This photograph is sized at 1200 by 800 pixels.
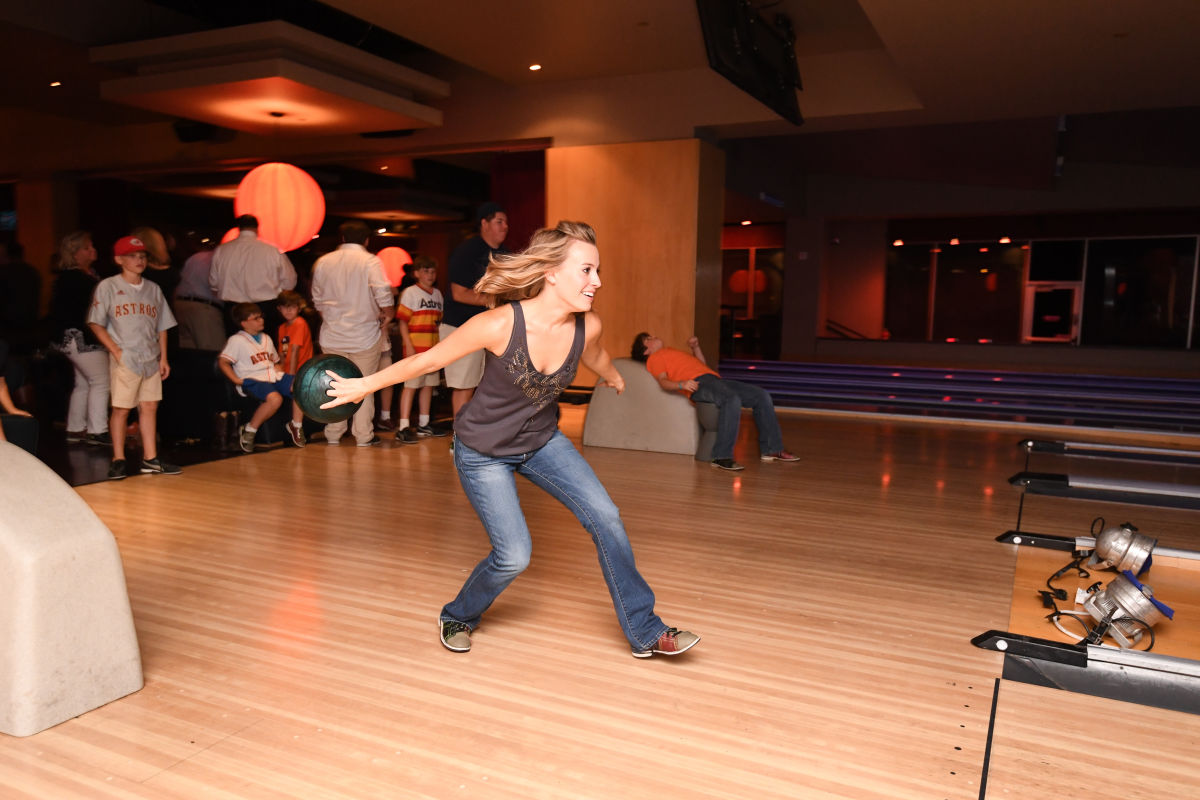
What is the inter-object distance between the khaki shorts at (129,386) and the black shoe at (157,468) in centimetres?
39

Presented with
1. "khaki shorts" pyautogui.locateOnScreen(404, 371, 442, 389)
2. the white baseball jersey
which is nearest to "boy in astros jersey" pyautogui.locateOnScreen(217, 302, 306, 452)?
the white baseball jersey

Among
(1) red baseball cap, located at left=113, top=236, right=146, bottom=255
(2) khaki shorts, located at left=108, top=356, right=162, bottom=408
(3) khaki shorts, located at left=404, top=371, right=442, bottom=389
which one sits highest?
(1) red baseball cap, located at left=113, top=236, right=146, bottom=255

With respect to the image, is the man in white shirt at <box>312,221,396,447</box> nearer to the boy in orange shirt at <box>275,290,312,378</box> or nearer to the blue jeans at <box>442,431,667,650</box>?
the boy in orange shirt at <box>275,290,312,378</box>

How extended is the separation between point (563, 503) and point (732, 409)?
3636 millimetres

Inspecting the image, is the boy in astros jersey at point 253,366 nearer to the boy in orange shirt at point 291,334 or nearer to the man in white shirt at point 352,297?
the boy in orange shirt at point 291,334

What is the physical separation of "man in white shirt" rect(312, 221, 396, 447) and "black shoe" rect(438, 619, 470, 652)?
3675mm

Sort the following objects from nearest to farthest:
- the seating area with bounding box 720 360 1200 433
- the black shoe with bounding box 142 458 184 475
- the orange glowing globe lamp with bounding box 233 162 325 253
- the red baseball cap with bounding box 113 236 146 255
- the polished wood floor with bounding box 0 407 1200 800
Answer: the polished wood floor with bounding box 0 407 1200 800 < the red baseball cap with bounding box 113 236 146 255 < the black shoe with bounding box 142 458 184 475 < the orange glowing globe lamp with bounding box 233 162 325 253 < the seating area with bounding box 720 360 1200 433

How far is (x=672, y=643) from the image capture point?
2791 millimetres

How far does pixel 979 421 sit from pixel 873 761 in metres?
7.20

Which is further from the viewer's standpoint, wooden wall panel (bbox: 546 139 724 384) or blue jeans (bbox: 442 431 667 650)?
wooden wall panel (bbox: 546 139 724 384)

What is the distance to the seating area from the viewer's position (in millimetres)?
9273

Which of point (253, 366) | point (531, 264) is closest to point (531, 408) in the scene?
point (531, 264)

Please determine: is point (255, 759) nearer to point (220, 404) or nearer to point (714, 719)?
point (714, 719)

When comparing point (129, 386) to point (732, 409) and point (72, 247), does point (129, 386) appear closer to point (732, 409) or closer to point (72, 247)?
point (72, 247)
